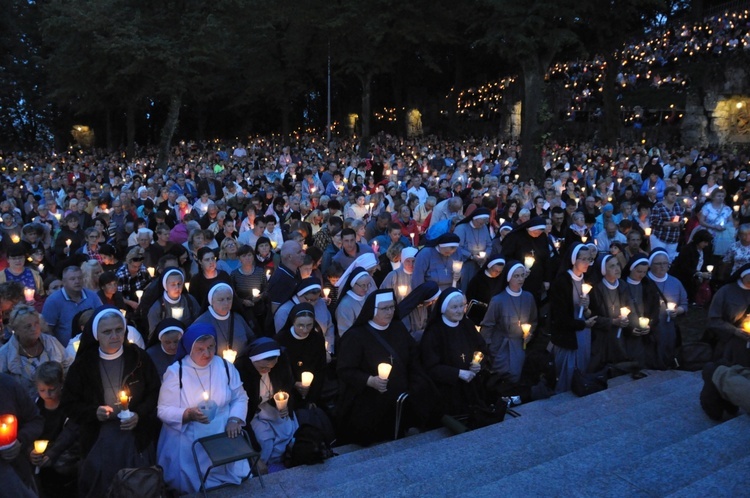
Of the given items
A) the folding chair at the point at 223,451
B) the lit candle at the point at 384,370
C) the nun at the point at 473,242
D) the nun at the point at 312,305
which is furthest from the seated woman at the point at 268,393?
the nun at the point at 473,242

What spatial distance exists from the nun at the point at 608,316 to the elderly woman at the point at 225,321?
10.8ft

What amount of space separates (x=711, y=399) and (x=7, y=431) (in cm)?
445

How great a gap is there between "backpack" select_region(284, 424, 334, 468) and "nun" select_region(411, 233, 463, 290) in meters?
2.76

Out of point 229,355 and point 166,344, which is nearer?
point 166,344

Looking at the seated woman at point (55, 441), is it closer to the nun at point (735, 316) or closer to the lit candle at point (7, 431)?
the lit candle at point (7, 431)

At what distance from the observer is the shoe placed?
178 inches

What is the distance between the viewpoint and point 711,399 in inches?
179

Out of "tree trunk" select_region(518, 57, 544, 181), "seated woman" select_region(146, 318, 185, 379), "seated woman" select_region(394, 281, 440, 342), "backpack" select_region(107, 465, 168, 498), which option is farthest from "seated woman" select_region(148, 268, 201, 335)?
"tree trunk" select_region(518, 57, 544, 181)

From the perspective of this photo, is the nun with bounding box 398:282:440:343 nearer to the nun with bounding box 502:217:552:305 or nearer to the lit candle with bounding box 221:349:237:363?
the lit candle with bounding box 221:349:237:363

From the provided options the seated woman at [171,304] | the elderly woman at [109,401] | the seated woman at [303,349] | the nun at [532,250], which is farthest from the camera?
the nun at [532,250]

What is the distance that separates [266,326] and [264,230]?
2.86 m

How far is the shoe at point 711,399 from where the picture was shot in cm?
452

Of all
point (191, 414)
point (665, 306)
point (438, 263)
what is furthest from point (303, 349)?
point (665, 306)

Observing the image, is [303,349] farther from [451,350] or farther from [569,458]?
[569,458]
